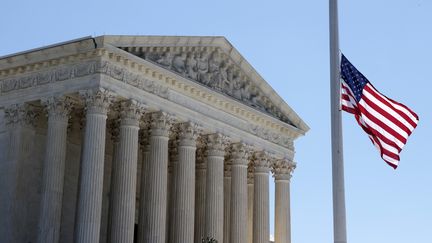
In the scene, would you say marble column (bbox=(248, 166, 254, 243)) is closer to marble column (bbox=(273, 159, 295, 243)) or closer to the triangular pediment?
marble column (bbox=(273, 159, 295, 243))

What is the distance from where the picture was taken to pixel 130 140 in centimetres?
4553

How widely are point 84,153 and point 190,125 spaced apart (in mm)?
8645

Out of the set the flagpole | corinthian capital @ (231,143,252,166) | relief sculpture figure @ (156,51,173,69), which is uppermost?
relief sculpture figure @ (156,51,173,69)

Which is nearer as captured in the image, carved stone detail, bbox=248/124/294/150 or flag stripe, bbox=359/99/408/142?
flag stripe, bbox=359/99/408/142

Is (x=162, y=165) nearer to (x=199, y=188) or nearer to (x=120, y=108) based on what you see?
(x=120, y=108)

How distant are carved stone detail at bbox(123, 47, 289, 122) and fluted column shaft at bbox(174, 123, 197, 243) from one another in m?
3.54

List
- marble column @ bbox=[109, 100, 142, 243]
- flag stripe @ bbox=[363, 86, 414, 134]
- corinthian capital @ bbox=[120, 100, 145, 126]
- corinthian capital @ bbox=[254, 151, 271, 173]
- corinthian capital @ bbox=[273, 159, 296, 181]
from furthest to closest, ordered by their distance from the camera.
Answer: corinthian capital @ bbox=[273, 159, 296, 181]
corinthian capital @ bbox=[254, 151, 271, 173]
corinthian capital @ bbox=[120, 100, 145, 126]
marble column @ bbox=[109, 100, 142, 243]
flag stripe @ bbox=[363, 86, 414, 134]

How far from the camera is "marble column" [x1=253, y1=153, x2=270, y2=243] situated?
55625 millimetres

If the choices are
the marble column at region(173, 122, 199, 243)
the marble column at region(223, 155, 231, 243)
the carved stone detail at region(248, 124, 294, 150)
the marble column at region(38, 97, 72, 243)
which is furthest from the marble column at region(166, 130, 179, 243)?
the marble column at region(38, 97, 72, 243)

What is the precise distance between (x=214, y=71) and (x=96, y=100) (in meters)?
11.4

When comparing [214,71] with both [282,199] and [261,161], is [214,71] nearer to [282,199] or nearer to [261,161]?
[261,161]

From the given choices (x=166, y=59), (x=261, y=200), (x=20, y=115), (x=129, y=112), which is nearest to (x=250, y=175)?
(x=261, y=200)

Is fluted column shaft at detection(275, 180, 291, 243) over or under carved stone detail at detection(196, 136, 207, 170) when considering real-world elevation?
under

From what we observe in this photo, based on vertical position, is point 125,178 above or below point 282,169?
below
